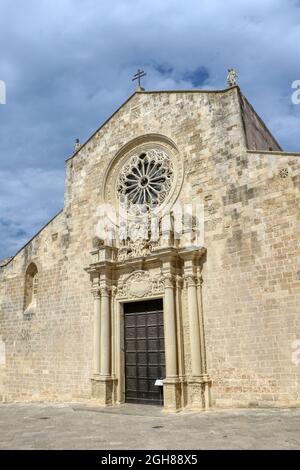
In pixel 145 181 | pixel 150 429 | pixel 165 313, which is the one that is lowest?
pixel 150 429

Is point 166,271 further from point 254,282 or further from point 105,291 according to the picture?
point 254,282

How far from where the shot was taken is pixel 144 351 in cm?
1091

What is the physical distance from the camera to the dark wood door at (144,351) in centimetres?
1054

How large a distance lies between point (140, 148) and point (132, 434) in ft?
27.9

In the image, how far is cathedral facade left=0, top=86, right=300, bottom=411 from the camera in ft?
29.5

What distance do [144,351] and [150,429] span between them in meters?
3.69

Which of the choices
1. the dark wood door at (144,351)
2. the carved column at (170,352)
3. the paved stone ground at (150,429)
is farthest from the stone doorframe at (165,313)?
the paved stone ground at (150,429)

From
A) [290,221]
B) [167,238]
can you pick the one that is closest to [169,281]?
[167,238]

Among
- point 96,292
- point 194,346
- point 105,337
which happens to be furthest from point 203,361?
point 96,292

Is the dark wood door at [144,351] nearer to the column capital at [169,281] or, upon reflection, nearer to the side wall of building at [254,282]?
the column capital at [169,281]

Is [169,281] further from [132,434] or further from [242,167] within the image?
[132,434]

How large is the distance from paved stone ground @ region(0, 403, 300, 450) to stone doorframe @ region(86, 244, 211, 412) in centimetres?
80

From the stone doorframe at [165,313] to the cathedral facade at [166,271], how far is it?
1.3 inches

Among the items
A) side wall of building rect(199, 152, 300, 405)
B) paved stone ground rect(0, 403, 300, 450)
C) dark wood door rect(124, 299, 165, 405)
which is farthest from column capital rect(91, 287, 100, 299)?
side wall of building rect(199, 152, 300, 405)
